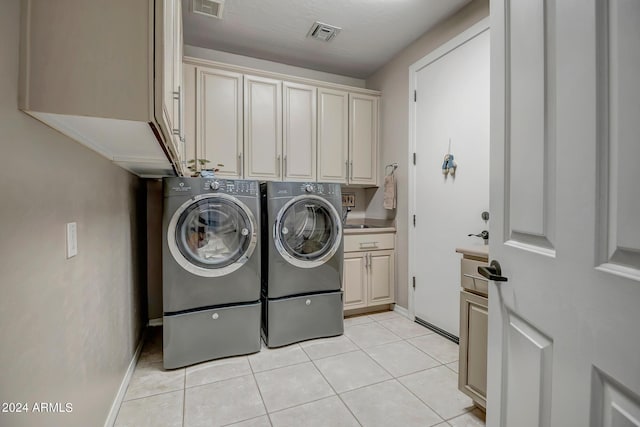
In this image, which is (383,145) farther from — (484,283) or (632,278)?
(632,278)

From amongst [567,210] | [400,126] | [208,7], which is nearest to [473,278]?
[567,210]

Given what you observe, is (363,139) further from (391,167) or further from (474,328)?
(474,328)

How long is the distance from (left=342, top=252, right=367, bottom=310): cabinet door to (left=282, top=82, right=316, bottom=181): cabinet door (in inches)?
35.0

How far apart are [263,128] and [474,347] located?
2354mm

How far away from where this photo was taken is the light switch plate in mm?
968

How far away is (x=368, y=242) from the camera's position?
9.41 feet

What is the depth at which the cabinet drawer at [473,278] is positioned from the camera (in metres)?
1.40

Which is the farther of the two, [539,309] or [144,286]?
[144,286]

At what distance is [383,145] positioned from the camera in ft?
10.4

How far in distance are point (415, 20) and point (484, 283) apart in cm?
218

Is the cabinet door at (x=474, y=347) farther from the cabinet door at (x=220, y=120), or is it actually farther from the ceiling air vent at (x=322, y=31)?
the ceiling air vent at (x=322, y=31)

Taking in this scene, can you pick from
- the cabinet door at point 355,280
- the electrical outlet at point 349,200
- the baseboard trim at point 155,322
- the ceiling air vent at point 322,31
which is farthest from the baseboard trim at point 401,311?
the ceiling air vent at point 322,31

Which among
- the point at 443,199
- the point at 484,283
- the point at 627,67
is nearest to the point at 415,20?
the point at 443,199

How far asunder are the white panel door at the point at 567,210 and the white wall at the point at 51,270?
3.98ft
